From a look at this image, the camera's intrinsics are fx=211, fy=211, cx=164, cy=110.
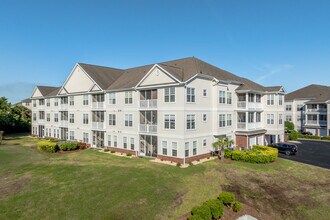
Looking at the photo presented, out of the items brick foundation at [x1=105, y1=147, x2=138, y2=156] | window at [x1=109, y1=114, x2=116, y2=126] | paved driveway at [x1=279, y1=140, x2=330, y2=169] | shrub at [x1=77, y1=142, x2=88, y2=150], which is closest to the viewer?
paved driveway at [x1=279, y1=140, x2=330, y2=169]

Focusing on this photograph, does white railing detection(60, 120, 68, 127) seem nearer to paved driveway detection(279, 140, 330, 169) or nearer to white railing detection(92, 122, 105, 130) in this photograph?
white railing detection(92, 122, 105, 130)

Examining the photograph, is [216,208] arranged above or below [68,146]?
below

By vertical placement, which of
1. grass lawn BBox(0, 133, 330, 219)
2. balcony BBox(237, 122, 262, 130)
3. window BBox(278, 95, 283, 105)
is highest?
window BBox(278, 95, 283, 105)

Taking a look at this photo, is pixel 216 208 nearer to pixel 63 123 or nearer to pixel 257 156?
pixel 257 156

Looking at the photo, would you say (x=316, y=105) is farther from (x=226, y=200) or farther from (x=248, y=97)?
(x=226, y=200)

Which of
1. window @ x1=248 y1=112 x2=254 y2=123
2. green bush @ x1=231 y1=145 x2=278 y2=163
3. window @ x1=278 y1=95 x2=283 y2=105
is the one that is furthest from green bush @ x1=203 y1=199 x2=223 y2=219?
window @ x1=278 y1=95 x2=283 y2=105

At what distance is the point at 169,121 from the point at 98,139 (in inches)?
653

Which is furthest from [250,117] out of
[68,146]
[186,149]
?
[68,146]

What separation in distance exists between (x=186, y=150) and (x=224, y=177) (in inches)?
231

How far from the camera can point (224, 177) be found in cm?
2059

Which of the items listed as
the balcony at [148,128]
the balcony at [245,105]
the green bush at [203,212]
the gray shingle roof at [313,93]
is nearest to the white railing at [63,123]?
the balcony at [148,128]

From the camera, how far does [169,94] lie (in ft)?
85.6

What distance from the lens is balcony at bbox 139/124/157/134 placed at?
90.8ft

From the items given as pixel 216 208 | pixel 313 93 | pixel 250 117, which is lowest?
pixel 216 208
